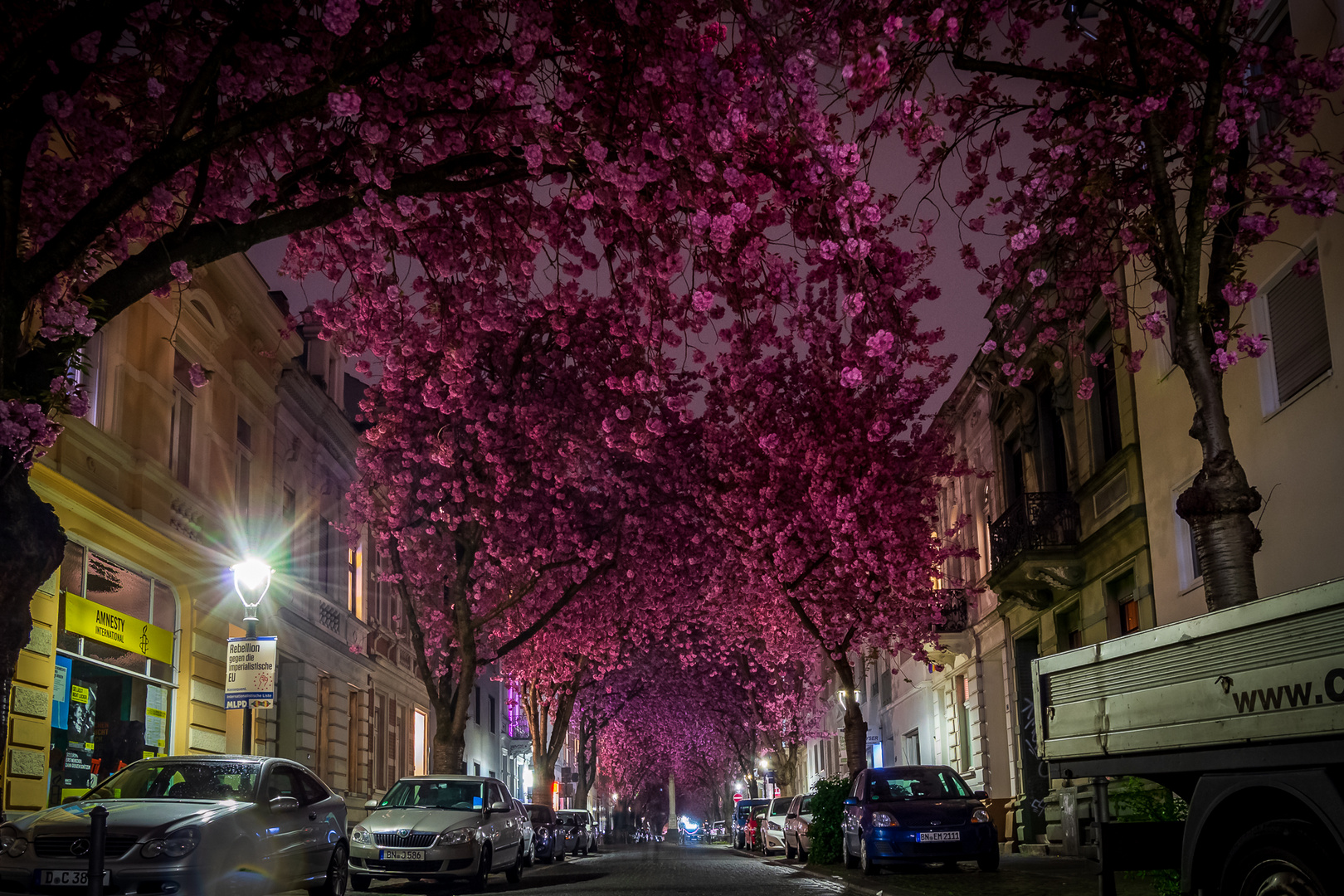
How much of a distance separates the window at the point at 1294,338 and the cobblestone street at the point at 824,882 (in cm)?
570

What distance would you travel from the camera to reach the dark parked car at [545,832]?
1238 inches

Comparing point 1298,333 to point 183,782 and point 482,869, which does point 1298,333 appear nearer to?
point 183,782

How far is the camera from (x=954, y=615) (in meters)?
33.5

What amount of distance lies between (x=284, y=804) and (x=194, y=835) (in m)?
1.68

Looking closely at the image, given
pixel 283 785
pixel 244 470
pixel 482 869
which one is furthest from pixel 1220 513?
pixel 244 470

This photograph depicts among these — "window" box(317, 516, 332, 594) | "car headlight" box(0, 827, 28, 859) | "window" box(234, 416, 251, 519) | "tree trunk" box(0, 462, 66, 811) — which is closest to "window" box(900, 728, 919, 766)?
"window" box(317, 516, 332, 594)

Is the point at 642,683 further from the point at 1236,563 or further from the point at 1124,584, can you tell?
the point at 1236,563

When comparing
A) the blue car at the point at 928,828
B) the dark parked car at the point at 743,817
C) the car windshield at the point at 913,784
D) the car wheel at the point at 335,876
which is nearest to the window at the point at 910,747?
the dark parked car at the point at 743,817

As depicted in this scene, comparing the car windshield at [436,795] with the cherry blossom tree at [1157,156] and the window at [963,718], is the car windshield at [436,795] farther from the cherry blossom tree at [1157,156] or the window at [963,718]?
the window at [963,718]

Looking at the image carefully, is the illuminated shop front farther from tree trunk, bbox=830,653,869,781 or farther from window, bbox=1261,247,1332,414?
window, bbox=1261,247,1332,414

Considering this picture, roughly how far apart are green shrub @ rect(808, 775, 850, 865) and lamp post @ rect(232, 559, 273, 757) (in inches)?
467

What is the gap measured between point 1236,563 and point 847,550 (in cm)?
1890

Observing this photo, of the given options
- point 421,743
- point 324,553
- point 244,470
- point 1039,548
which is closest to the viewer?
point 1039,548

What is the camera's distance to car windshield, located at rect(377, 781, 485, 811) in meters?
19.1
